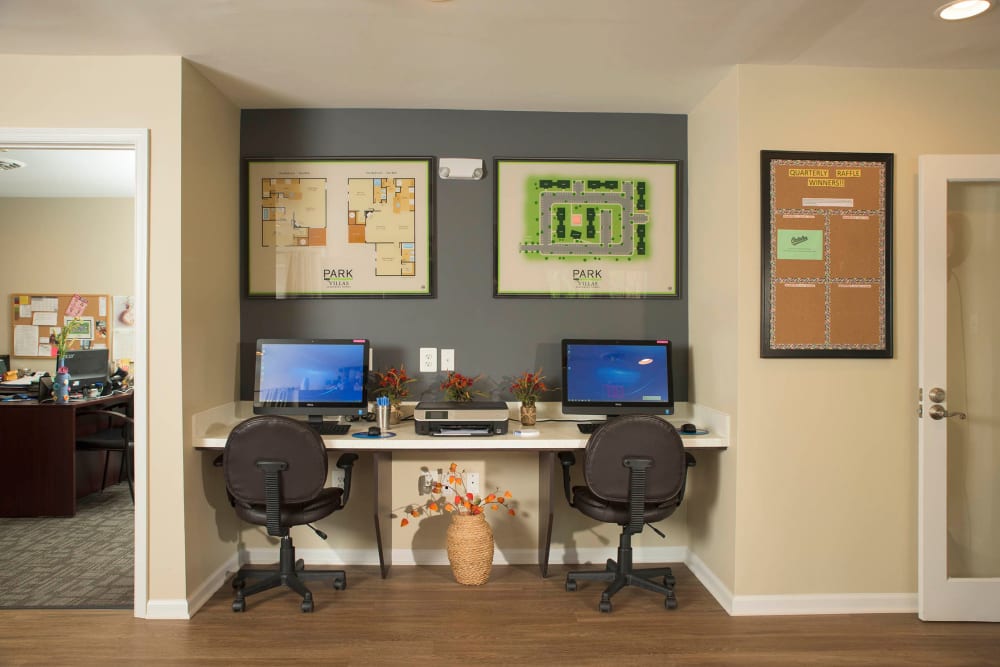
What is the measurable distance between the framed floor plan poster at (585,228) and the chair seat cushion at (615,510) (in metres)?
1.13

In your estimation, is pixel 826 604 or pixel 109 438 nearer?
pixel 826 604

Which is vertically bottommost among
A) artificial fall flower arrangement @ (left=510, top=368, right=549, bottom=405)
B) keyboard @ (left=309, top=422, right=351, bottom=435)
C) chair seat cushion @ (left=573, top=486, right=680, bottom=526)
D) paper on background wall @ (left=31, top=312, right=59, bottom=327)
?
chair seat cushion @ (left=573, top=486, right=680, bottom=526)

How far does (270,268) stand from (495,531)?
184 centimetres

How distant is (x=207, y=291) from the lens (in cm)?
313

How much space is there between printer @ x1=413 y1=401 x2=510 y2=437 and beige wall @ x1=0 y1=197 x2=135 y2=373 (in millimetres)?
4891

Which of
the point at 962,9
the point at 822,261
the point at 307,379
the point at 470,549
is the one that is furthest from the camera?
the point at 307,379

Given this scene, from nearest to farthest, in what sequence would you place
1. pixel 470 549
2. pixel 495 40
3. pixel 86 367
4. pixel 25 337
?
pixel 495 40
pixel 470 549
pixel 86 367
pixel 25 337

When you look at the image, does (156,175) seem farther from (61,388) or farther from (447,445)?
(61,388)

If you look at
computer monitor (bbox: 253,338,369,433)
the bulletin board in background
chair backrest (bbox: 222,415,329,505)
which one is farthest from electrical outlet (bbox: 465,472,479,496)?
the bulletin board in background

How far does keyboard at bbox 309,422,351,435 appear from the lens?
3.14m

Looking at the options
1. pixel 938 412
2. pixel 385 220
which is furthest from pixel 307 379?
pixel 938 412

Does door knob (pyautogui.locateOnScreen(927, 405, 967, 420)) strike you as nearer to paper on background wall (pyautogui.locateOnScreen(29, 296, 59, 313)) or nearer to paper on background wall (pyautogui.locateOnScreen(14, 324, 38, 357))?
paper on background wall (pyautogui.locateOnScreen(29, 296, 59, 313))

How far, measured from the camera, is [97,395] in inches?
207

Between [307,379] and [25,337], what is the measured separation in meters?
4.83
